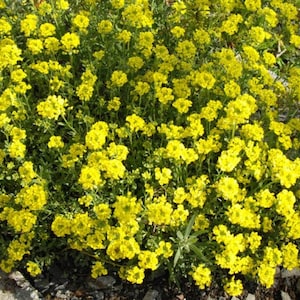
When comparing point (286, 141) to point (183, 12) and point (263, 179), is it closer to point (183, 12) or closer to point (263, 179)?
point (263, 179)

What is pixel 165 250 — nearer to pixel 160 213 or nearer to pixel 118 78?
pixel 160 213

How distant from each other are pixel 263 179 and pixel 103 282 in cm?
111

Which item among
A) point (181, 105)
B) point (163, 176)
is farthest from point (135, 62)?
point (163, 176)

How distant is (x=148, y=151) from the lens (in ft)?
11.5

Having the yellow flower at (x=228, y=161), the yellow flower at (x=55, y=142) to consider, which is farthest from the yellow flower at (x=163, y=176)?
the yellow flower at (x=55, y=142)

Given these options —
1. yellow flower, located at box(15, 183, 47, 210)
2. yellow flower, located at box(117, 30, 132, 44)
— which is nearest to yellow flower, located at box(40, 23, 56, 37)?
yellow flower, located at box(117, 30, 132, 44)

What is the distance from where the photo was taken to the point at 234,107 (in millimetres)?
3279

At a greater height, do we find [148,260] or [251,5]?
[251,5]

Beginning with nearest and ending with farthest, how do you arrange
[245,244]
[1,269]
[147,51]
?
[245,244], [1,269], [147,51]

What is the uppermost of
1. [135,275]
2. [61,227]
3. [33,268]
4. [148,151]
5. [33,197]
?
[148,151]

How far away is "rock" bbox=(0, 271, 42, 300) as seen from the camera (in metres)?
3.36

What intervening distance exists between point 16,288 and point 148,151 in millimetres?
1100

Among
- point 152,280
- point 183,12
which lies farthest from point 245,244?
point 183,12

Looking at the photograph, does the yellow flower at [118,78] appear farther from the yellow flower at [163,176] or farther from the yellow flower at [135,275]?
the yellow flower at [135,275]
